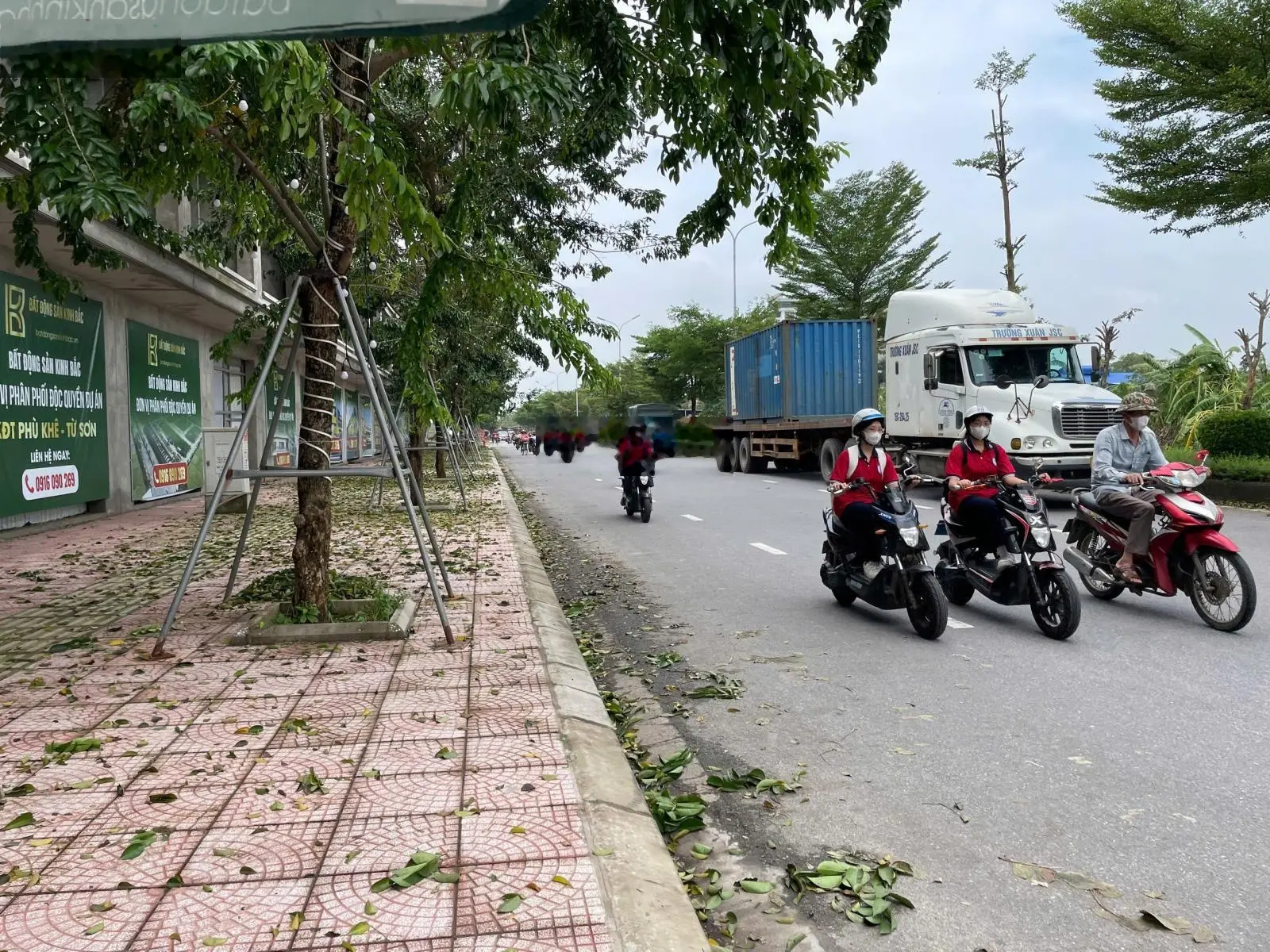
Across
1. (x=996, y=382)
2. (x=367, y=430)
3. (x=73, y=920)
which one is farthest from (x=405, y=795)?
(x=367, y=430)

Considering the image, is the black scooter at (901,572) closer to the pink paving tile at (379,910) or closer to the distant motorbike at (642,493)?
the pink paving tile at (379,910)

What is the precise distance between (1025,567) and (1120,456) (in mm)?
1360

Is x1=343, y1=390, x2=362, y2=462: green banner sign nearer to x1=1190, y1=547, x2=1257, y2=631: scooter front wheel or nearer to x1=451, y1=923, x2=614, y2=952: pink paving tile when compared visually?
x1=1190, y1=547, x2=1257, y2=631: scooter front wheel

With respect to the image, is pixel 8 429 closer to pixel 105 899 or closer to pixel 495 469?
pixel 105 899

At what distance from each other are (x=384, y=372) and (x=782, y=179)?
1242 cm

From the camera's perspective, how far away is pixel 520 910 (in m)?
2.61

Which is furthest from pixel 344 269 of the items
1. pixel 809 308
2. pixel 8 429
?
pixel 809 308

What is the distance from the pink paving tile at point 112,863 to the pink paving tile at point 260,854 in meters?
0.05

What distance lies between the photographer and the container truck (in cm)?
1447

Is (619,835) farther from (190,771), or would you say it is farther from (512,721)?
(190,771)

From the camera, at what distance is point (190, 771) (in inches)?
145

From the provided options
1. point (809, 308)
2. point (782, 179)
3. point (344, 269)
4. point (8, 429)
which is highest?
point (809, 308)

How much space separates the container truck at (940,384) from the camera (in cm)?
1447

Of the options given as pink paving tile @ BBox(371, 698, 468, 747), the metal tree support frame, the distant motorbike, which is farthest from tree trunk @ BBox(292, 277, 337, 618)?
the distant motorbike
